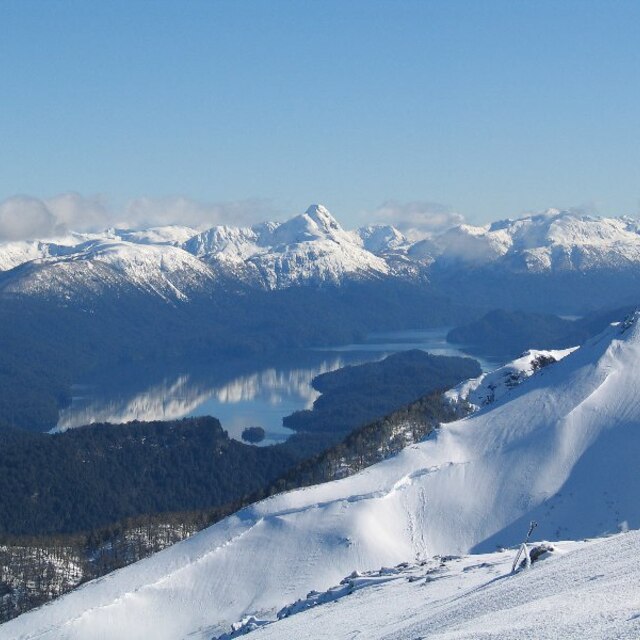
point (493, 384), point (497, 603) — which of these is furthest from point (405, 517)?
point (493, 384)

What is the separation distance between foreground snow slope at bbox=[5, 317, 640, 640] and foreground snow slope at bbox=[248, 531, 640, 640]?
19.5 m

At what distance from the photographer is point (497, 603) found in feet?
141

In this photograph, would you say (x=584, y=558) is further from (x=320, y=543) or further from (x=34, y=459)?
(x=34, y=459)

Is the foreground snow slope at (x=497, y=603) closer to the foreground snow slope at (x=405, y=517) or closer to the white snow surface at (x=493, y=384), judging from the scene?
the foreground snow slope at (x=405, y=517)

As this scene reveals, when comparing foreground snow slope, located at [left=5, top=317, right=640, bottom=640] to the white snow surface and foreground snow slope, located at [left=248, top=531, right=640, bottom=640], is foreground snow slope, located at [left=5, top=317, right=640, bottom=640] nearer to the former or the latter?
foreground snow slope, located at [left=248, top=531, right=640, bottom=640]

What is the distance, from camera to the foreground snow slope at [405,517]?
262 feet

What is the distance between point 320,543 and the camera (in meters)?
86.2

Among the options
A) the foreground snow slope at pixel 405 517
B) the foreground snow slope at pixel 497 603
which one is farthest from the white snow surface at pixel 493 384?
the foreground snow slope at pixel 497 603

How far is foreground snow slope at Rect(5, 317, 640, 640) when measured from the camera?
79812 mm

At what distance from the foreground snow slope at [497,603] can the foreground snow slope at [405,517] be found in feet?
64.1

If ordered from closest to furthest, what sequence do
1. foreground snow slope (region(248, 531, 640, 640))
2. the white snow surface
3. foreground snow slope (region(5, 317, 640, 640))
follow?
foreground snow slope (region(248, 531, 640, 640)), foreground snow slope (region(5, 317, 640, 640)), the white snow surface

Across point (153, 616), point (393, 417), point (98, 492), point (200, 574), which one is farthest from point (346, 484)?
point (98, 492)

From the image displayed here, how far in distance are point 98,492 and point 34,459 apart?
66.3 ft

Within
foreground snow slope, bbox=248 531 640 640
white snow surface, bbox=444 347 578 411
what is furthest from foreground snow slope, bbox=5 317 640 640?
white snow surface, bbox=444 347 578 411
